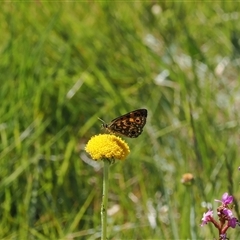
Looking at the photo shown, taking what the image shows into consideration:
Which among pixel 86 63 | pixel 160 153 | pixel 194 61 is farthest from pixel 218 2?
pixel 160 153

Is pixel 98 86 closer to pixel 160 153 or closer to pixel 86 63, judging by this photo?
pixel 86 63

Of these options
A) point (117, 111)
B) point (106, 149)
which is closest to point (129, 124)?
point (106, 149)

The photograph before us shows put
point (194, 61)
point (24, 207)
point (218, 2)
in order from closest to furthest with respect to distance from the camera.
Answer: point (24, 207) < point (194, 61) < point (218, 2)

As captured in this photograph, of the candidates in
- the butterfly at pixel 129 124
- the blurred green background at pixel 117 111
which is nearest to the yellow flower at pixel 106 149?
the butterfly at pixel 129 124

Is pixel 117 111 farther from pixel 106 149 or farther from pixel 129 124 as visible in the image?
pixel 106 149

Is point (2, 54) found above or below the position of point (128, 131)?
above
